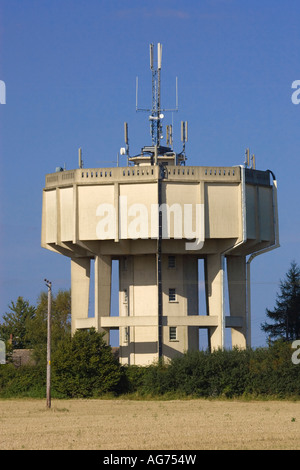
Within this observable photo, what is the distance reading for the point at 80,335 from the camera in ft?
233

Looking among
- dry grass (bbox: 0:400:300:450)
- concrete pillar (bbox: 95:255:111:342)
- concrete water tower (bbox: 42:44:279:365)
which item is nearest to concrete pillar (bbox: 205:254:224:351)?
concrete water tower (bbox: 42:44:279:365)

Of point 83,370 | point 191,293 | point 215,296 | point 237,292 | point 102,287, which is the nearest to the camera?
point 83,370

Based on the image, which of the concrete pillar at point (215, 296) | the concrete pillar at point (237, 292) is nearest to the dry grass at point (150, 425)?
the concrete pillar at point (215, 296)

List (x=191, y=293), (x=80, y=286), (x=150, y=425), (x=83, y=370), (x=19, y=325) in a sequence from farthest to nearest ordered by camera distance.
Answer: (x=19, y=325) → (x=80, y=286) → (x=191, y=293) → (x=83, y=370) → (x=150, y=425)

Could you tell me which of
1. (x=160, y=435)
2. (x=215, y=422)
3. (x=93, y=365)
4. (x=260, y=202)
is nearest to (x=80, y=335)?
(x=93, y=365)

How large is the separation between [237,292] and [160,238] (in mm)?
10075

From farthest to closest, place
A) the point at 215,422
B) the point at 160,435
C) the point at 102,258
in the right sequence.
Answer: the point at 102,258 → the point at 215,422 → the point at 160,435

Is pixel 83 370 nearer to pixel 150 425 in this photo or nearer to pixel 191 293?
pixel 191 293

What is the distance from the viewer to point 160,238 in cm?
7019

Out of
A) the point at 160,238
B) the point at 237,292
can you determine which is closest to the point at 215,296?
the point at 237,292

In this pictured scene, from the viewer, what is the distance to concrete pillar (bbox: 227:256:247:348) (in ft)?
252

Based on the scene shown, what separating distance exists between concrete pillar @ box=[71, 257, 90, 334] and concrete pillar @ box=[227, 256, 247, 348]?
1066 cm
